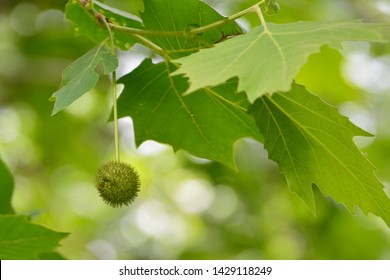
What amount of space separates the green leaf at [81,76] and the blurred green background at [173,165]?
86.0 inches

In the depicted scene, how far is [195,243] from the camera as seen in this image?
6.24m

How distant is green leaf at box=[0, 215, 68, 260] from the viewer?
7.52 ft

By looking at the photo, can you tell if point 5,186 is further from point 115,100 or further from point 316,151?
point 316,151

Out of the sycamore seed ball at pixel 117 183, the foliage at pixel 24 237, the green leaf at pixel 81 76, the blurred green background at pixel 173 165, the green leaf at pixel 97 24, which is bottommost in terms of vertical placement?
the foliage at pixel 24 237

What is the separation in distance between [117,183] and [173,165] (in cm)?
531

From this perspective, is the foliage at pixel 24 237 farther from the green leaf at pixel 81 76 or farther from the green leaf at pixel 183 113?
the green leaf at pixel 183 113

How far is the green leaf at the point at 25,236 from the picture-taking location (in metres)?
2.29

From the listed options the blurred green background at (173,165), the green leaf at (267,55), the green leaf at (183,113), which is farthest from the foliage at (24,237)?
the blurred green background at (173,165)

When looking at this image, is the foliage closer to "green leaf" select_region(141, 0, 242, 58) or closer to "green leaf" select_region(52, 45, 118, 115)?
"green leaf" select_region(52, 45, 118, 115)

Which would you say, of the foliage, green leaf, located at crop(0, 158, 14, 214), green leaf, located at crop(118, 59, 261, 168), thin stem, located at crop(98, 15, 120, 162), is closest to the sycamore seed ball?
thin stem, located at crop(98, 15, 120, 162)

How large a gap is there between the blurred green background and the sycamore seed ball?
2.23 metres

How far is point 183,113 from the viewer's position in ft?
8.66

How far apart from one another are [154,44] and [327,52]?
2813 mm

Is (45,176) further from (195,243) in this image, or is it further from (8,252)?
(8,252)
